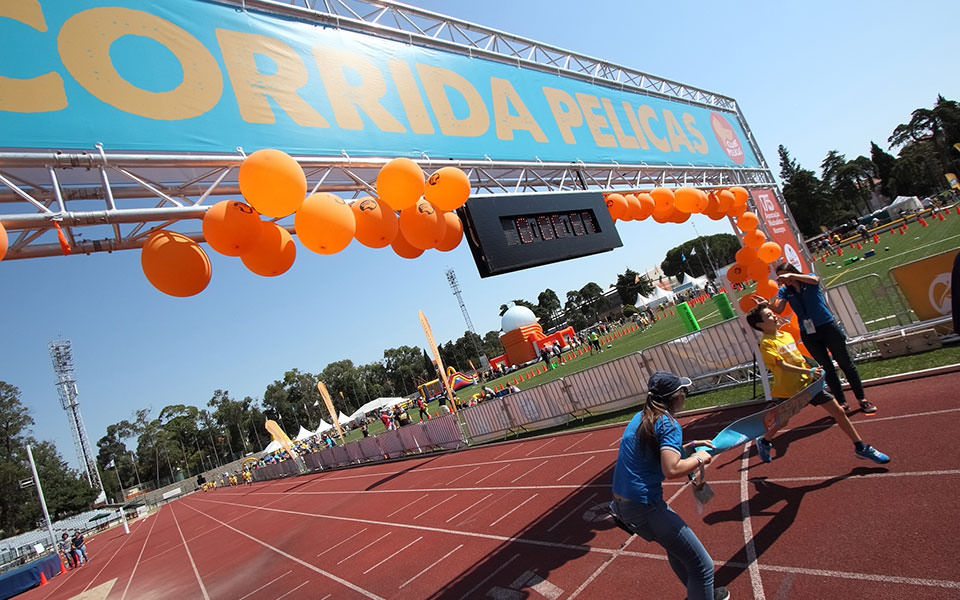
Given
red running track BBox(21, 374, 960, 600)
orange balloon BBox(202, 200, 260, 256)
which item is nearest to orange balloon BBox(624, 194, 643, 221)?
red running track BBox(21, 374, 960, 600)

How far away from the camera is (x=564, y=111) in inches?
386

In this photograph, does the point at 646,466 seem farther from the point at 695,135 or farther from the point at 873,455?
the point at 695,135

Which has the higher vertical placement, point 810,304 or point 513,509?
point 810,304

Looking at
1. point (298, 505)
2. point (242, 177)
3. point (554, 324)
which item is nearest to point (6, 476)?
point (298, 505)

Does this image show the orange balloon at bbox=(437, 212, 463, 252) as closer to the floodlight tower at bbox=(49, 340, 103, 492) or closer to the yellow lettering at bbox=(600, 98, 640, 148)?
the yellow lettering at bbox=(600, 98, 640, 148)

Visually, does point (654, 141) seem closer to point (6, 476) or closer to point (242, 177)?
point (242, 177)

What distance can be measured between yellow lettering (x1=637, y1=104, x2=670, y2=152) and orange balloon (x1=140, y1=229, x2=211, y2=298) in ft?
34.5

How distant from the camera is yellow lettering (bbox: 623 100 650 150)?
11023 millimetres

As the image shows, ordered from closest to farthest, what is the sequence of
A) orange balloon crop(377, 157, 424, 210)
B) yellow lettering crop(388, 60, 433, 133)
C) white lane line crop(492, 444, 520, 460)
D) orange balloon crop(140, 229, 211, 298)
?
orange balloon crop(140, 229, 211, 298), orange balloon crop(377, 157, 424, 210), yellow lettering crop(388, 60, 433, 133), white lane line crop(492, 444, 520, 460)

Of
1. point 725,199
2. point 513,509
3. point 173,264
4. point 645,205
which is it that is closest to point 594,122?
point 645,205

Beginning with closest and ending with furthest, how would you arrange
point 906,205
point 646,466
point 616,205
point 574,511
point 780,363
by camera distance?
point 646,466 < point 780,363 < point 574,511 < point 616,205 < point 906,205

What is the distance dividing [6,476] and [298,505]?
47.1m

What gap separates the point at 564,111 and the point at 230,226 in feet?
25.4

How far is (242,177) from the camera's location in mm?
4332
